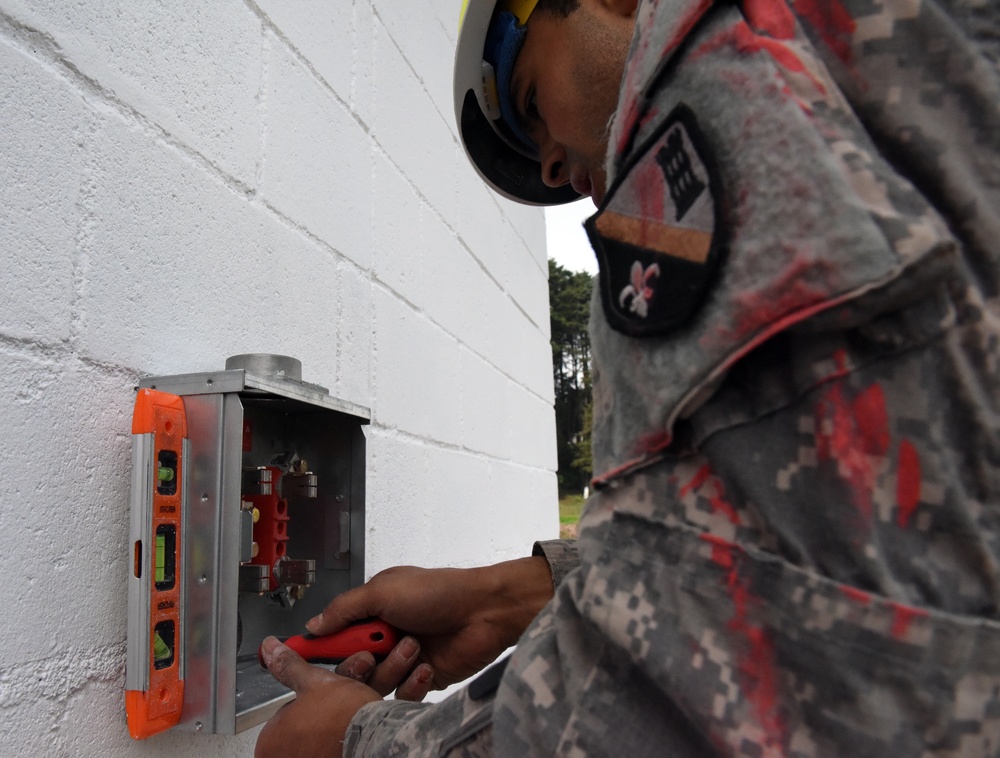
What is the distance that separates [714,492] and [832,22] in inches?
14.4

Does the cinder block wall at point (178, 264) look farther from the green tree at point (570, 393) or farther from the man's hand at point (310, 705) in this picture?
the green tree at point (570, 393)

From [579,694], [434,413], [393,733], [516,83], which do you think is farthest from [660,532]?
Answer: [434,413]

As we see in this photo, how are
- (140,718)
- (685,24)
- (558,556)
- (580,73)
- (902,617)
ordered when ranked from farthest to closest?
(558,556), (580,73), (140,718), (685,24), (902,617)

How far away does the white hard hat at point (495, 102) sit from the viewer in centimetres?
121

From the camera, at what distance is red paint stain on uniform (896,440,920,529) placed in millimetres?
496

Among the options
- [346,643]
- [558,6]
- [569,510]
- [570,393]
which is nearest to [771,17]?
[558,6]

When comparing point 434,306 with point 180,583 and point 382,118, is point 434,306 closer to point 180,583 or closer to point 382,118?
point 382,118

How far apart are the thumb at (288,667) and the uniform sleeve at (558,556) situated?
0.56 m

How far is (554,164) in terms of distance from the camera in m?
1.24

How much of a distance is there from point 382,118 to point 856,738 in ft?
5.45

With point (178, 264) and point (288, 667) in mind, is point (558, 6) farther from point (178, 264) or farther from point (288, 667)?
point (288, 667)

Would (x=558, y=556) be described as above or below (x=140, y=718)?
above

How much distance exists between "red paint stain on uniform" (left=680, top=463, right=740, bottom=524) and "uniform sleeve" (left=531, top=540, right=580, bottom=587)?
876mm

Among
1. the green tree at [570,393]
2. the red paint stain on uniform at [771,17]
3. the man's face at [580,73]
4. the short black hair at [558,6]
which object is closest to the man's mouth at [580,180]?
the man's face at [580,73]
